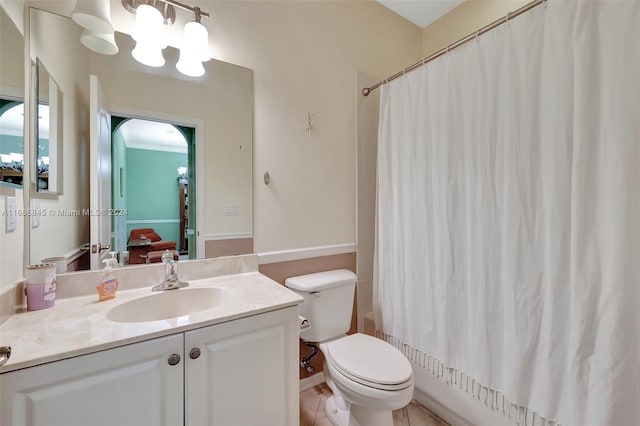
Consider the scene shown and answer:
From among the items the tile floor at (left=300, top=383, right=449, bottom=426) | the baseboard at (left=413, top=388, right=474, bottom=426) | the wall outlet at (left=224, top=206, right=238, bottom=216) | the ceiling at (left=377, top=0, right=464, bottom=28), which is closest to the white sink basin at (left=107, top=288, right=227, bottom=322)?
the wall outlet at (left=224, top=206, right=238, bottom=216)

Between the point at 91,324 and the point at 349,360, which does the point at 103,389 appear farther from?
the point at 349,360

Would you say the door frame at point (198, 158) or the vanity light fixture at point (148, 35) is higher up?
the vanity light fixture at point (148, 35)

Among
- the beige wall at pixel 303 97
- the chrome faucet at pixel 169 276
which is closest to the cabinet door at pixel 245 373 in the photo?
the chrome faucet at pixel 169 276

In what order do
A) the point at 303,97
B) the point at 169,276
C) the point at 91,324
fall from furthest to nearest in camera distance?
the point at 303,97
the point at 169,276
the point at 91,324

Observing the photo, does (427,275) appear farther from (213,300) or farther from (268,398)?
(213,300)

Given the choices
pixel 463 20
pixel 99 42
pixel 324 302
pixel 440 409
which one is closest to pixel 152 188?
pixel 99 42

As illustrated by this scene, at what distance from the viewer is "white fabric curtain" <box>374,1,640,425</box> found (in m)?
0.91

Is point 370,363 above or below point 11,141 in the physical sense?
below

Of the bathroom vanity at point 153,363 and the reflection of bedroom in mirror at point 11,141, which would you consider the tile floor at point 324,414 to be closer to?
the bathroom vanity at point 153,363

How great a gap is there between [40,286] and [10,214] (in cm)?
26

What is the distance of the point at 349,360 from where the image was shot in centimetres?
131

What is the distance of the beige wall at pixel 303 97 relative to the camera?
1.56 m

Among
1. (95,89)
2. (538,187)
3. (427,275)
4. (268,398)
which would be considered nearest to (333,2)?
(95,89)

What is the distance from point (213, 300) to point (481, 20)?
2440 mm
